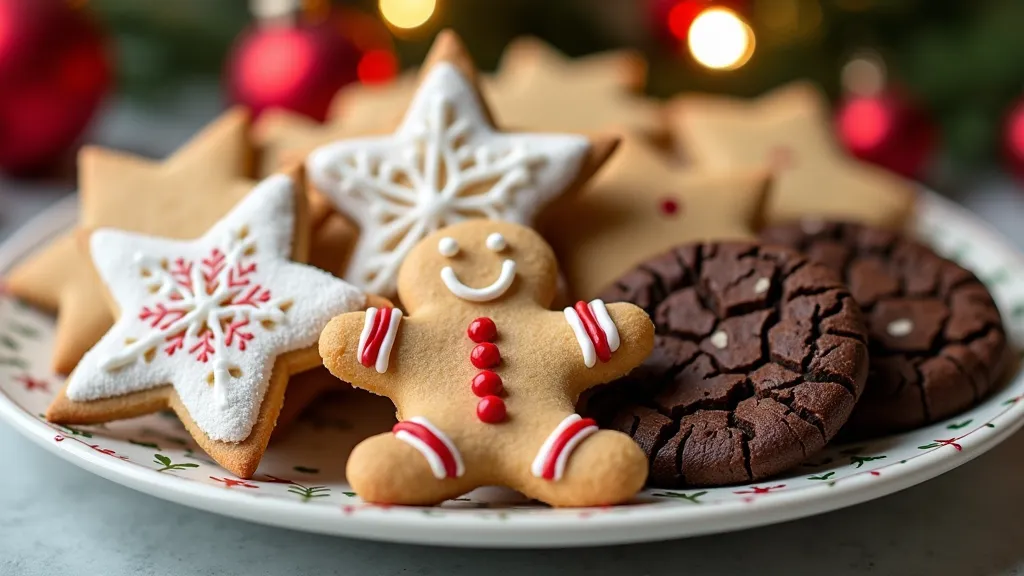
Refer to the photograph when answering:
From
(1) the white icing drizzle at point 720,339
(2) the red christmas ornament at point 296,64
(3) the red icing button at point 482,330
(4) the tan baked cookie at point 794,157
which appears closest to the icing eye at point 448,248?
(3) the red icing button at point 482,330

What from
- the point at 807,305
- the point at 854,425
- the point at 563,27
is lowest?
the point at 854,425

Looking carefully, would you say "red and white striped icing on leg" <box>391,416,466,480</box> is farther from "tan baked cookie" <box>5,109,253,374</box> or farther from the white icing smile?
"tan baked cookie" <box>5,109,253,374</box>

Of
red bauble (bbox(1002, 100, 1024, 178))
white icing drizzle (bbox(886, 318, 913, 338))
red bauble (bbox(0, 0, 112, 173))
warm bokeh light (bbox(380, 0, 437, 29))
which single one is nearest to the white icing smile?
white icing drizzle (bbox(886, 318, 913, 338))

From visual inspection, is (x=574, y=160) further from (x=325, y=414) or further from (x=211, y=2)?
(x=211, y=2)

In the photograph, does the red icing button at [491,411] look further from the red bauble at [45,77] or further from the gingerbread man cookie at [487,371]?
the red bauble at [45,77]

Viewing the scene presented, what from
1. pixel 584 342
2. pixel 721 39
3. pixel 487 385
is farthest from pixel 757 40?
pixel 487 385

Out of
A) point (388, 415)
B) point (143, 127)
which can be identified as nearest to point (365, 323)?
point (388, 415)

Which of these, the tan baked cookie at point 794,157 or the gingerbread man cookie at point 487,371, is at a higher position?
the tan baked cookie at point 794,157
